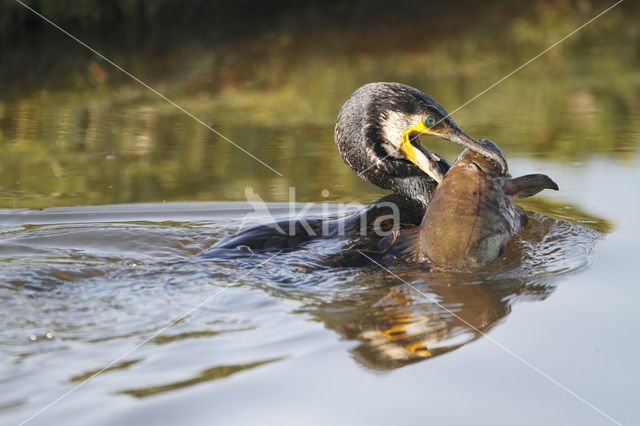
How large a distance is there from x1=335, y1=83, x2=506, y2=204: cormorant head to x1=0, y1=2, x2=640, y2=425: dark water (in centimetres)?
62

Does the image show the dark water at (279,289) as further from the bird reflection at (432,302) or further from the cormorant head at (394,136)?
the cormorant head at (394,136)

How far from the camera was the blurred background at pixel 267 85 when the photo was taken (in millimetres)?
6488

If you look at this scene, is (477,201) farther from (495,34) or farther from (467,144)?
(495,34)

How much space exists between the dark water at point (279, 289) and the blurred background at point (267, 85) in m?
0.05

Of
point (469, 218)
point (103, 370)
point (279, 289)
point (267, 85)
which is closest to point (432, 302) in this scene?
point (469, 218)

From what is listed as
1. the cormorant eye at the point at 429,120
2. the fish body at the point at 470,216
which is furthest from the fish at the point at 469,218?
the cormorant eye at the point at 429,120

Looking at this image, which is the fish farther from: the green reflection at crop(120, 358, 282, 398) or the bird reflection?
the green reflection at crop(120, 358, 282, 398)

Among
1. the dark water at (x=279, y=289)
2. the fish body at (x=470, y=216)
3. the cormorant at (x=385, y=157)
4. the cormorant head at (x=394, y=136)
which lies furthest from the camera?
the cormorant head at (x=394, y=136)

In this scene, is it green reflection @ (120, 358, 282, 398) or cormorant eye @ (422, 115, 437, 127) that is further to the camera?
cormorant eye @ (422, 115, 437, 127)

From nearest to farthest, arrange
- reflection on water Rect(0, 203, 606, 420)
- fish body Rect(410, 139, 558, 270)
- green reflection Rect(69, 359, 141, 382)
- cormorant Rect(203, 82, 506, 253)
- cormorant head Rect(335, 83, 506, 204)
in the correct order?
1. green reflection Rect(69, 359, 141, 382)
2. reflection on water Rect(0, 203, 606, 420)
3. fish body Rect(410, 139, 558, 270)
4. cormorant Rect(203, 82, 506, 253)
5. cormorant head Rect(335, 83, 506, 204)

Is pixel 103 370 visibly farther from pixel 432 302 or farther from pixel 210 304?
pixel 432 302

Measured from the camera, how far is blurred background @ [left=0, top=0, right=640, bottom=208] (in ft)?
21.3

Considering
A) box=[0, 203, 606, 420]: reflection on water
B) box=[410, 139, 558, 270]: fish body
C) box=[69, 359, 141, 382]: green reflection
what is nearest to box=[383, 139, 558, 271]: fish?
box=[410, 139, 558, 270]: fish body

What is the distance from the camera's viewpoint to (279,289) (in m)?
4.02
